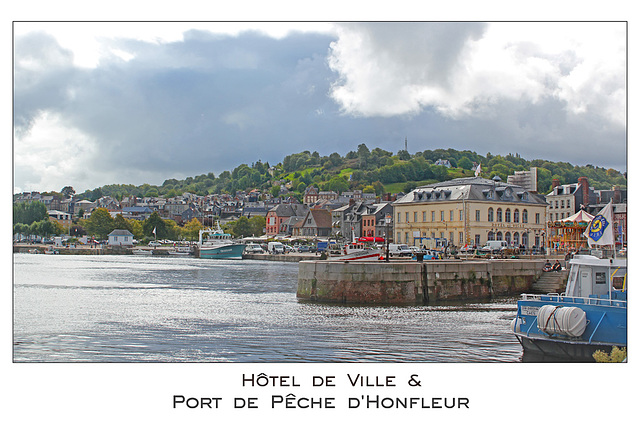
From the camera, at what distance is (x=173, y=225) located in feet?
568

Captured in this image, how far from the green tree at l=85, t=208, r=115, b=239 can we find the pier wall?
12182 centimetres

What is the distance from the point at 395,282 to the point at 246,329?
1095cm

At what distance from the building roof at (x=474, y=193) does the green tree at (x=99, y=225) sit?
96320 mm

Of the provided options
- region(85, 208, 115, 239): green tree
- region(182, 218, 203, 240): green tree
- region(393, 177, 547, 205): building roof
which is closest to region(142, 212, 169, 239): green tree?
region(182, 218, 203, 240): green tree

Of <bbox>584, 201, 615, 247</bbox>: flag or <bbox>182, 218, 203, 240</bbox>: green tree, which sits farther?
<bbox>182, 218, 203, 240</bbox>: green tree

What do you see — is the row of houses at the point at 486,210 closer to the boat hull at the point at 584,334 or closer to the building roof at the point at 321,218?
the boat hull at the point at 584,334

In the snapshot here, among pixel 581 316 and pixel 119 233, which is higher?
pixel 119 233

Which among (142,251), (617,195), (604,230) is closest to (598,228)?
(604,230)

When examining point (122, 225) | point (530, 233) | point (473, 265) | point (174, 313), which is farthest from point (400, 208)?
point (122, 225)

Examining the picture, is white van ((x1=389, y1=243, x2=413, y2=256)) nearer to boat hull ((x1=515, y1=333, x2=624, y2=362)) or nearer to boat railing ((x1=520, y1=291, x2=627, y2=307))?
boat railing ((x1=520, y1=291, x2=627, y2=307))

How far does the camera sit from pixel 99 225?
151125mm

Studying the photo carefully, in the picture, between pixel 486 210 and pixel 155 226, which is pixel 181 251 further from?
pixel 486 210

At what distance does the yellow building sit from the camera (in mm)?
70312

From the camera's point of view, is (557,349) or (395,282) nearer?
(557,349)
